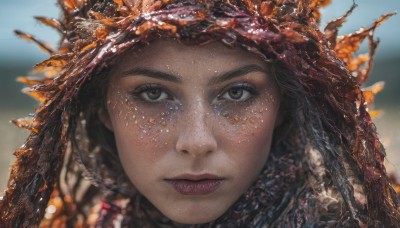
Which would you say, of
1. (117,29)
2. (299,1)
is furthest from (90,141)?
(299,1)

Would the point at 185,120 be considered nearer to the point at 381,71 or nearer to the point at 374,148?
the point at 374,148

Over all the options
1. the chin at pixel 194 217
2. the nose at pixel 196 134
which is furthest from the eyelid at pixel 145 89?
the chin at pixel 194 217

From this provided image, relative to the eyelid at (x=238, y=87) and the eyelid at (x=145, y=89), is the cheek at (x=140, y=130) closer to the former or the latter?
the eyelid at (x=145, y=89)

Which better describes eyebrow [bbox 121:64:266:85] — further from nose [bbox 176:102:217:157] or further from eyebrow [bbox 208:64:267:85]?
nose [bbox 176:102:217:157]

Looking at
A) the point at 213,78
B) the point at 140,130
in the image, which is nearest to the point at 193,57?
the point at 213,78

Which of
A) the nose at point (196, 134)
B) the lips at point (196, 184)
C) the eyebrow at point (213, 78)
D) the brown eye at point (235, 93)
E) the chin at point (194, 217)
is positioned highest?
the eyebrow at point (213, 78)

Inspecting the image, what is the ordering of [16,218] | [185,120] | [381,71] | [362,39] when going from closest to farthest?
1. [185,120]
2. [16,218]
3. [362,39]
4. [381,71]

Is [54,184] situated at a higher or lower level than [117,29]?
lower
